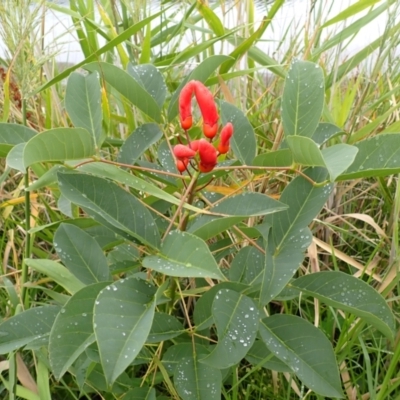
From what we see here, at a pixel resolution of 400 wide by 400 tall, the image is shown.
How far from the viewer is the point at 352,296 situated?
69 centimetres

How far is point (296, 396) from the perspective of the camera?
94 cm

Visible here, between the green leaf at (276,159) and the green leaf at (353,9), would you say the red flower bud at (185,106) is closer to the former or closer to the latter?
the green leaf at (276,159)

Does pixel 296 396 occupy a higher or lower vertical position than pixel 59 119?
lower

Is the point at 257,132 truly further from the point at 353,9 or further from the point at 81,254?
the point at 81,254

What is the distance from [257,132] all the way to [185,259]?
0.75m

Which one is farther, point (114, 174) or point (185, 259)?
point (114, 174)

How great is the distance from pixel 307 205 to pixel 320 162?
13 centimetres

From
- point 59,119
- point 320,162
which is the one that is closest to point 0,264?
point 59,119

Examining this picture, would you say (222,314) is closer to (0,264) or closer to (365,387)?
(365,387)

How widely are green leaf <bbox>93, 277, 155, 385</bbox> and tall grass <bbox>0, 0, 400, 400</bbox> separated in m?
0.24

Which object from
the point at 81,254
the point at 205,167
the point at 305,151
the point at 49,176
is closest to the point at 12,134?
the point at 49,176

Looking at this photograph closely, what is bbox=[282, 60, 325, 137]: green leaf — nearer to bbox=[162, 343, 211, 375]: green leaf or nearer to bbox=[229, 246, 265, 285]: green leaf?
bbox=[229, 246, 265, 285]: green leaf

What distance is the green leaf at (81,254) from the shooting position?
28.8 inches

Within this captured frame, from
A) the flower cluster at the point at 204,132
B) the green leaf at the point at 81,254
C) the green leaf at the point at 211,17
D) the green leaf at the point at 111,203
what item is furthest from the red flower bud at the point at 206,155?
the green leaf at the point at 211,17
